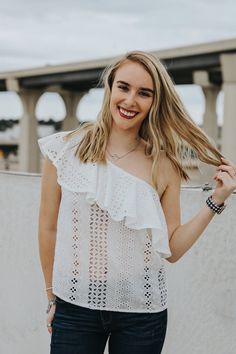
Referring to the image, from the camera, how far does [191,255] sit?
122 inches

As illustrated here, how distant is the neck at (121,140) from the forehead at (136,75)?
0.66 ft

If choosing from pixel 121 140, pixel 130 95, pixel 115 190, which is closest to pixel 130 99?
pixel 130 95

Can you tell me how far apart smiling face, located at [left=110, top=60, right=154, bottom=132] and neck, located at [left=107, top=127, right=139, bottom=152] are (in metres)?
0.04

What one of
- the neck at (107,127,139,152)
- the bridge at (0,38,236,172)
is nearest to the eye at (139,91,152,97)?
the neck at (107,127,139,152)

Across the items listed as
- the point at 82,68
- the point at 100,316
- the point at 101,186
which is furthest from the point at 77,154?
the point at 82,68

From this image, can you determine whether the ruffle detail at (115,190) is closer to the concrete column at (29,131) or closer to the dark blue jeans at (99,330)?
the dark blue jeans at (99,330)

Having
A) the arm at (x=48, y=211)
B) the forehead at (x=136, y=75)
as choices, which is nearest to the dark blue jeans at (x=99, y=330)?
the arm at (x=48, y=211)

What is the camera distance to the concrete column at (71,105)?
5288 cm

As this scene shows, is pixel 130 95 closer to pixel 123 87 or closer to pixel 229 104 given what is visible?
pixel 123 87

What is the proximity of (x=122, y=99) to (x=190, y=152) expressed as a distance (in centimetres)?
41

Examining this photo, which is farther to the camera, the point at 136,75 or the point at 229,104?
the point at 229,104

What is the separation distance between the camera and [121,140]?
2488 mm

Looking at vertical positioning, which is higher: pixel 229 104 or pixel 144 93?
pixel 229 104

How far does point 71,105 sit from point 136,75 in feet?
169
